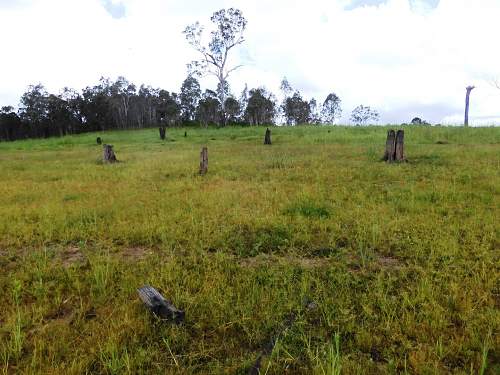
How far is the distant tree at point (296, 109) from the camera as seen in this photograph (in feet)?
274

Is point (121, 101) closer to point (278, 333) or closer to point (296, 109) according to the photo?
point (296, 109)

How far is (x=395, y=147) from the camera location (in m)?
12.1

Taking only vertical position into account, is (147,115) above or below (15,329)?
above

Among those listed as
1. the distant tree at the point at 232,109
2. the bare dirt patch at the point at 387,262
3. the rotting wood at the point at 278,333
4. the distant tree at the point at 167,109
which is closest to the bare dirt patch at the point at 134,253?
the rotting wood at the point at 278,333

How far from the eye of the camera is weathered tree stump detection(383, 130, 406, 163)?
12.0 metres

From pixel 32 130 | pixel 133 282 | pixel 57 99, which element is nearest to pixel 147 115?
pixel 57 99

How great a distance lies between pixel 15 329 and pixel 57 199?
18.4 feet

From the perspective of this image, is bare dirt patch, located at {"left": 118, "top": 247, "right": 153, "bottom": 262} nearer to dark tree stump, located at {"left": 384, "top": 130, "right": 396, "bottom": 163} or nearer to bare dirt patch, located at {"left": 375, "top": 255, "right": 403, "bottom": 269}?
bare dirt patch, located at {"left": 375, "top": 255, "right": 403, "bottom": 269}

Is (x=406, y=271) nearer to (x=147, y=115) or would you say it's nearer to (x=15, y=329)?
(x=15, y=329)

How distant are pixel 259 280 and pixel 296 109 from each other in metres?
83.1

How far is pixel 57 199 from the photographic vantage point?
8.00 meters

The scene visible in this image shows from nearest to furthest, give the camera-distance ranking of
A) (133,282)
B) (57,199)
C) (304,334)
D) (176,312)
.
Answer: (304,334)
(176,312)
(133,282)
(57,199)

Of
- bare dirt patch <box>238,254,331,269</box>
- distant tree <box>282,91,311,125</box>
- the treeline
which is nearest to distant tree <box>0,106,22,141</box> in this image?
the treeline

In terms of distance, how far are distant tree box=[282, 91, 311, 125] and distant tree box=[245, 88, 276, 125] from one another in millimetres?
4418
